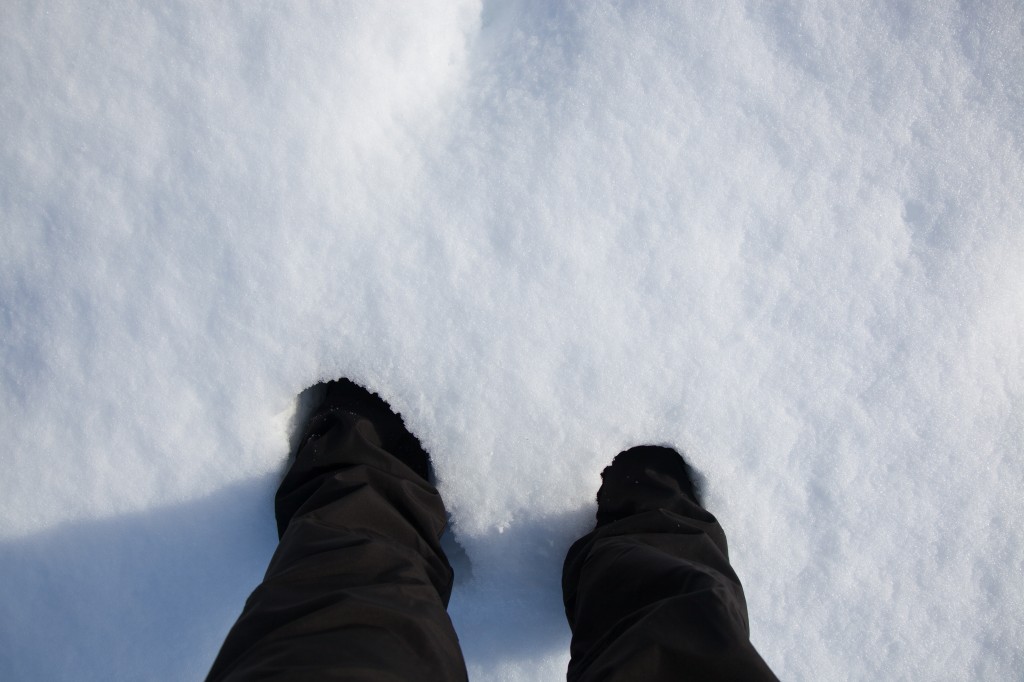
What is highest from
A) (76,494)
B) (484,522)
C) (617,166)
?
(617,166)

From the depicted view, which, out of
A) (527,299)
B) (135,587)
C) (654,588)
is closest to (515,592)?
(654,588)

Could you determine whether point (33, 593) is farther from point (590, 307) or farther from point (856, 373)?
point (856, 373)

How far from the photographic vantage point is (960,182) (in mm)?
1078

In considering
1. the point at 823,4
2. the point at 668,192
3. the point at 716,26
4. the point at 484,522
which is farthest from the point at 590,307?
the point at 823,4

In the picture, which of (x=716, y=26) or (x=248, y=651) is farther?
(x=716, y=26)

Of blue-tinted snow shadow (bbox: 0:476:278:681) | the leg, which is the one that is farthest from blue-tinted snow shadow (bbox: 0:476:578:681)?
the leg

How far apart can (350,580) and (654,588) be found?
0.37 meters

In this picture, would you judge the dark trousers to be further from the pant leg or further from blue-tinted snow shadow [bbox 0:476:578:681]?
blue-tinted snow shadow [bbox 0:476:578:681]

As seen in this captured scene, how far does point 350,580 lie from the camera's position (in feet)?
2.36

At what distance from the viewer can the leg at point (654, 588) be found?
65 centimetres

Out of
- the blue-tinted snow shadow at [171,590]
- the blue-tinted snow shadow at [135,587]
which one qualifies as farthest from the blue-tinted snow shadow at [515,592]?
the blue-tinted snow shadow at [135,587]

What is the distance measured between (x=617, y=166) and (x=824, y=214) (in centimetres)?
36

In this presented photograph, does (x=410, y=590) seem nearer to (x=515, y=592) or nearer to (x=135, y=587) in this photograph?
(x=515, y=592)

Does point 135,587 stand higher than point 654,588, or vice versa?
point 135,587
